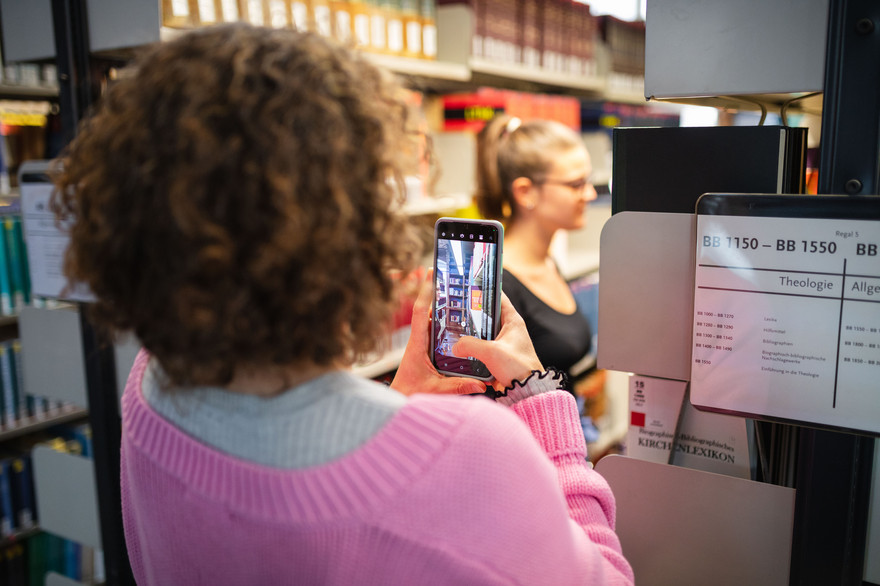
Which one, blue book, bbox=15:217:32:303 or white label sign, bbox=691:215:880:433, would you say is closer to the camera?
white label sign, bbox=691:215:880:433

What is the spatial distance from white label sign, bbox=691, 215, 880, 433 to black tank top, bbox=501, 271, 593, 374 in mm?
985

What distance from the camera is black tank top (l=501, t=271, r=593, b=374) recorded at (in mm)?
1807

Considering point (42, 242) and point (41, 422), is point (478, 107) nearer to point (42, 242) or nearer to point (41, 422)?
point (42, 242)

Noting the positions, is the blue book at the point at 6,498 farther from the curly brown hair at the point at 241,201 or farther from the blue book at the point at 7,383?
the curly brown hair at the point at 241,201

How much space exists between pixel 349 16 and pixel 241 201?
170cm

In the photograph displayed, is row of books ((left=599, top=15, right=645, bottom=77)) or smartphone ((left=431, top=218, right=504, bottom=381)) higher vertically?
row of books ((left=599, top=15, right=645, bottom=77))

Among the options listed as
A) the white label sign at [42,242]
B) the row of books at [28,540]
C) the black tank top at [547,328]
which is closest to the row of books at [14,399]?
the row of books at [28,540]

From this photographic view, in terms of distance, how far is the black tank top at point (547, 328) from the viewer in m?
1.81

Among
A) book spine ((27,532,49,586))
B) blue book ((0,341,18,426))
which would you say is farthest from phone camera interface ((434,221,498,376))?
book spine ((27,532,49,586))

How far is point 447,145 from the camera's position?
2701mm

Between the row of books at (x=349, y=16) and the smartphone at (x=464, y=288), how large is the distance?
717 millimetres

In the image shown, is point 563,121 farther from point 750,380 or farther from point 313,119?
point 313,119

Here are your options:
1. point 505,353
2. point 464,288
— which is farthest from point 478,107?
point 505,353

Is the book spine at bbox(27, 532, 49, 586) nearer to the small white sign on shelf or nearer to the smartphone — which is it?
the small white sign on shelf
